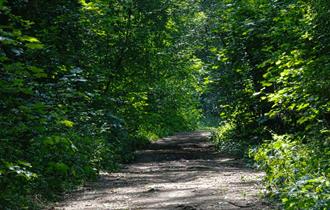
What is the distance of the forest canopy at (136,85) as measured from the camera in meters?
6.38

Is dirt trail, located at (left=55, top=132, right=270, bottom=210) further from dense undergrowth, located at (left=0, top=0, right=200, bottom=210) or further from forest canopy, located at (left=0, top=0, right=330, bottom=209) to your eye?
dense undergrowth, located at (left=0, top=0, right=200, bottom=210)

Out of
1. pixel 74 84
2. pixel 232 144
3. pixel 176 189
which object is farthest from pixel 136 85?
pixel 176 189

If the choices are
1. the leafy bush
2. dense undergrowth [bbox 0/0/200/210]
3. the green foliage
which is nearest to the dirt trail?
the leafy bush

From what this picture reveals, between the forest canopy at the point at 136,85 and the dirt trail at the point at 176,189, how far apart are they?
0.50 m

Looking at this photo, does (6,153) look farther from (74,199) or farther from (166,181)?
(166,181)

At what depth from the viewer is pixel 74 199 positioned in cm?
896

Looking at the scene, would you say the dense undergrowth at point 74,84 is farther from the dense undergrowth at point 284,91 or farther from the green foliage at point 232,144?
the green foliage at point 232,144

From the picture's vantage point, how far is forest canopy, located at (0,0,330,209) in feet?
20.9

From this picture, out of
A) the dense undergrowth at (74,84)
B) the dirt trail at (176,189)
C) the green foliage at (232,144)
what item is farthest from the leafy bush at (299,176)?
the green foliage at (232,144)

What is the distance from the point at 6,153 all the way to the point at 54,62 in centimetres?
316

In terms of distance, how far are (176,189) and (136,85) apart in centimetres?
933

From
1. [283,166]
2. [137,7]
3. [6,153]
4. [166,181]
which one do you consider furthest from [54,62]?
[137,7]

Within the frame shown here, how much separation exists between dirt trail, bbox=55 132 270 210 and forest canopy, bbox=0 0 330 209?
1.64 feet

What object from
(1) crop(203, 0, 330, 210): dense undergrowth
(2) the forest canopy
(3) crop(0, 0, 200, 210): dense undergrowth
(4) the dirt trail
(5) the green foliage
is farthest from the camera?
(5) the green foliage
